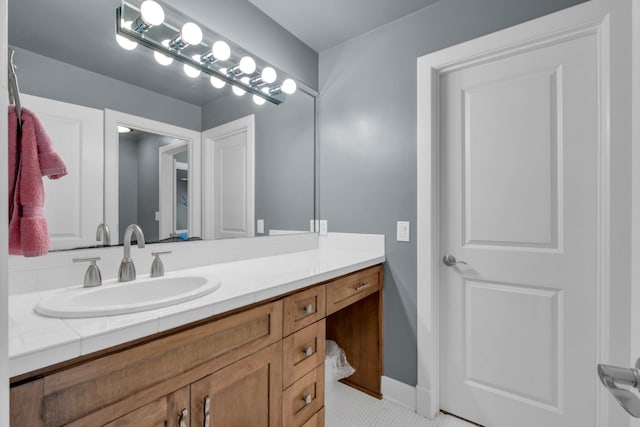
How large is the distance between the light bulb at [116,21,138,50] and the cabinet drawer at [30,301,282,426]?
1.22 meters

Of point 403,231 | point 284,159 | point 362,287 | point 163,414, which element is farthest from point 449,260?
point 163,414

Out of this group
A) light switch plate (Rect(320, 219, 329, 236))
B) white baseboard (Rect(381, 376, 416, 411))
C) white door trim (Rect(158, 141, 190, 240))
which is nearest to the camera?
white door trim (Rect(158, 141, 190, 240))

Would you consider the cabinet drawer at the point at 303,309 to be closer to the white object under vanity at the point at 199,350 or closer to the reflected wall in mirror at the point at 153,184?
the white object under vanity at the point at 199,350

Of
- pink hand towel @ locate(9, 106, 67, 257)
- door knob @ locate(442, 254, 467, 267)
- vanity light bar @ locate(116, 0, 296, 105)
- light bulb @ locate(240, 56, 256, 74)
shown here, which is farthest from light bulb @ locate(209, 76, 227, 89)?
door knob @ locate(442, 254, 467, 267)

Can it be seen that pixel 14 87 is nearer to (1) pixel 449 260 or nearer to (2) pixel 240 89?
(2) pixel 240 89

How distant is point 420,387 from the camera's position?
1.67 metres

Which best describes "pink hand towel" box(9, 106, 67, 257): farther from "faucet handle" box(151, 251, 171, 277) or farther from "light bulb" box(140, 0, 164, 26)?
"light bulb" box(140, 0, 164, 26)

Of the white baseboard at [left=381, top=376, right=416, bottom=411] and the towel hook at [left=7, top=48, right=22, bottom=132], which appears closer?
the towel hook at [left=7, top=48, right=22, bottom=132]

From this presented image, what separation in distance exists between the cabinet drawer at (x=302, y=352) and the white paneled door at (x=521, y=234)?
0.79 metres

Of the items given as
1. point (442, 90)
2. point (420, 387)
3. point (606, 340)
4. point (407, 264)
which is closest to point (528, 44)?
point (442, 90)

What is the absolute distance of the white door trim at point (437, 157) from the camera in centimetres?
126

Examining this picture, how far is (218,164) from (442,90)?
4.30ft

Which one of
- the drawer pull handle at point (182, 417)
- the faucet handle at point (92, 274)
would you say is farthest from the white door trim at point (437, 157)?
the faucet handle at point (92, 274)

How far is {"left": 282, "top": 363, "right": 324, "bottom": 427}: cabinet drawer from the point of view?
1147mm
